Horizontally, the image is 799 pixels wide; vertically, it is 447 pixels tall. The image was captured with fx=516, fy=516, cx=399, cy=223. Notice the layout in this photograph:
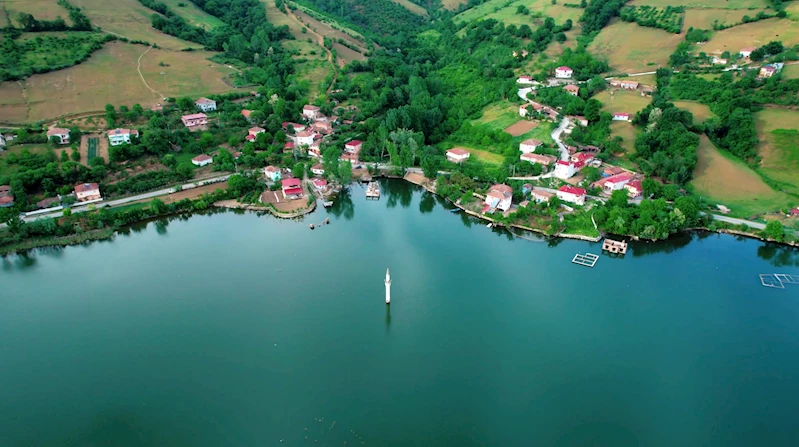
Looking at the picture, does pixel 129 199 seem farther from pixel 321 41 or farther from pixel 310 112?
pixel 321 41

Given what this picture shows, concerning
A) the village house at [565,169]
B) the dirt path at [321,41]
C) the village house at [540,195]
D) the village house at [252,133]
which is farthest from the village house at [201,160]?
the village house at [565,169]

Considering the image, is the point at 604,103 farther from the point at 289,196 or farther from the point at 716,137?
the point at 289,196

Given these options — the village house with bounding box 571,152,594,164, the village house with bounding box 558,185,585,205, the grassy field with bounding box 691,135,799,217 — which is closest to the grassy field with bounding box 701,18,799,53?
the grassy field with bounding box 691,135,799,217

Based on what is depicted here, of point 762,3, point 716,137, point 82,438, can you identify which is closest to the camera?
point 82,438

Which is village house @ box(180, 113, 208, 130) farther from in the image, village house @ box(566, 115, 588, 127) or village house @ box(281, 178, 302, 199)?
village house @ box(566, 115, 588, 127)

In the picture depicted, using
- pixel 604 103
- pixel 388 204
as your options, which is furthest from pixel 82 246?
pixel 604 103

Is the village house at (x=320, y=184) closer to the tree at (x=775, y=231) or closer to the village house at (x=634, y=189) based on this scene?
the village house at (x=634, y=189)
